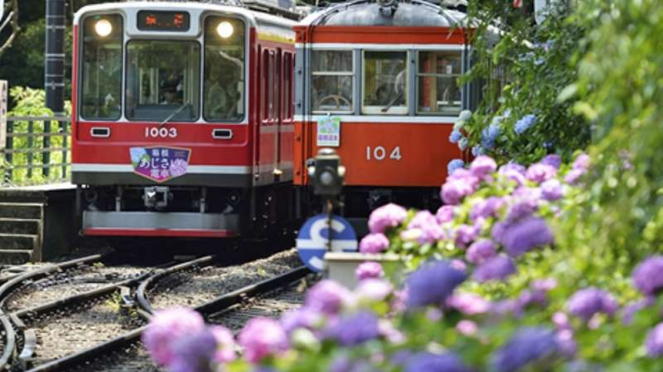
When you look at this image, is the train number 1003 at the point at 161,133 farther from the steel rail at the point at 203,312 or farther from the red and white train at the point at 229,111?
the steel rail at the point at 203,312

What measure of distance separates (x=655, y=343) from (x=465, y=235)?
7.65 feet

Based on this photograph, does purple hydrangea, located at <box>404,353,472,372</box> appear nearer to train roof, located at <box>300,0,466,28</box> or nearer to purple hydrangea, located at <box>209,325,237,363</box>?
purple hydrangea, located at <box>209,325,237,363</box>

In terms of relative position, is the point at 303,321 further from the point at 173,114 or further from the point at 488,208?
the point at 173,114

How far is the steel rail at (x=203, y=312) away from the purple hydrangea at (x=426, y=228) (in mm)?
3688

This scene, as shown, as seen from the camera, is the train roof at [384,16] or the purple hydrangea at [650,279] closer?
the purple hydrangea at [650,279]

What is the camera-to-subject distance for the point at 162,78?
18.3 meters

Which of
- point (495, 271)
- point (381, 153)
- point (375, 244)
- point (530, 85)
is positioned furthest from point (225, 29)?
point (495, 271)

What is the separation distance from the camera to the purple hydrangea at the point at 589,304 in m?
5.16

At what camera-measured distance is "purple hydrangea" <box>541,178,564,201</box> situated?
7152mm

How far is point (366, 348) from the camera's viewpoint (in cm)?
474

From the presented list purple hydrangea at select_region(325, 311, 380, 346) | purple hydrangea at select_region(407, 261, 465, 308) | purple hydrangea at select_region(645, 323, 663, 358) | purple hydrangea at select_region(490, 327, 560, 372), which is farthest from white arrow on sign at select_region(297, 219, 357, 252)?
purple hydrangea at select_region(490, 327, 560, 372)

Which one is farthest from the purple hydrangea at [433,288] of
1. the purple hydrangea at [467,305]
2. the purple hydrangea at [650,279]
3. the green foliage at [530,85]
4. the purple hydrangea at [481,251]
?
the green foliage at [530,85]

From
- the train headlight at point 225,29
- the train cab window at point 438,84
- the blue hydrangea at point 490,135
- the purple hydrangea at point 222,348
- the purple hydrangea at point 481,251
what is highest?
the train headlight at point 225,29

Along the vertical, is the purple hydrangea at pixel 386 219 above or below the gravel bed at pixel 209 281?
above
